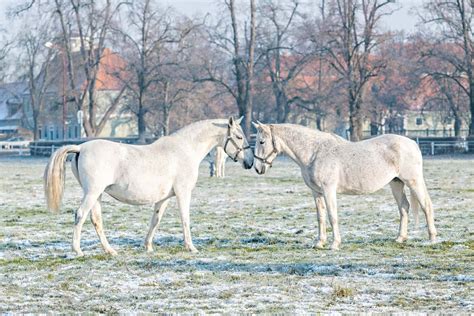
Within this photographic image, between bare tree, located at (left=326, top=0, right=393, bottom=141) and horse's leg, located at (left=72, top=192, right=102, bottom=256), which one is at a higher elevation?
bare tree, located at (left=326, top=0, right=393, bottom=141)

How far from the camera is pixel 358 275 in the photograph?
10227 millimetres

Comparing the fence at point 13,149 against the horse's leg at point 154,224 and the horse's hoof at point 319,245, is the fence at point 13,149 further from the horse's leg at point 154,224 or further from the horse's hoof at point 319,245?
the horse's hoof at point 319,245

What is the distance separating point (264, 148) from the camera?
13578 millimetres

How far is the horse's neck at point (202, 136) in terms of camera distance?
43.3 feet

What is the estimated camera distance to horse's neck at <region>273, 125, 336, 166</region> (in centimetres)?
1330

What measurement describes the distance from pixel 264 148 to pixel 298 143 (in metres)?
0.54

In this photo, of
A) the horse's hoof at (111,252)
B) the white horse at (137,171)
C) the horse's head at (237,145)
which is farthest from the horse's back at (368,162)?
the horse's hoof at (111,252)

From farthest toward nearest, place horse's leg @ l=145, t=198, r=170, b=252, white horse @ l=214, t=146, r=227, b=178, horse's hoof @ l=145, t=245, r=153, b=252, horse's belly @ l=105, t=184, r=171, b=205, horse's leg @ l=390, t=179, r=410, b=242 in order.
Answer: white horse @ l=214, t=146, r=227, b=178, horse's leg @ l=390, t=179, r=410, b=242, horse's leg @ l=145, t=198, r=170, b=252, horse's hoof @ l=145, t=245, r=153, b=252, horse's belly @ l=105, t=184, r=171, b=205

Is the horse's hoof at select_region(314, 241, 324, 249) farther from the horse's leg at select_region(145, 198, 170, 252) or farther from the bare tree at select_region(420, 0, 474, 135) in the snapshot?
the bare tree at select_region(420, 0, 474, 135)

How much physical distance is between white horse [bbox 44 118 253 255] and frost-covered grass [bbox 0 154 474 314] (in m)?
0.65

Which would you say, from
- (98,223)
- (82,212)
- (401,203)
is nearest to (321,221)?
(401,203)

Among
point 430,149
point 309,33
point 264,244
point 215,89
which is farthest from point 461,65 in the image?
point 264,244

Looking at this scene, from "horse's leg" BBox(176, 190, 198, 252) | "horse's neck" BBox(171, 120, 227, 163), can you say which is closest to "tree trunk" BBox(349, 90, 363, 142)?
"horse's neck" BBox(171, 120, 227, 163)

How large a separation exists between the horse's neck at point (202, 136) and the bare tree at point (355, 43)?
1516 inches
